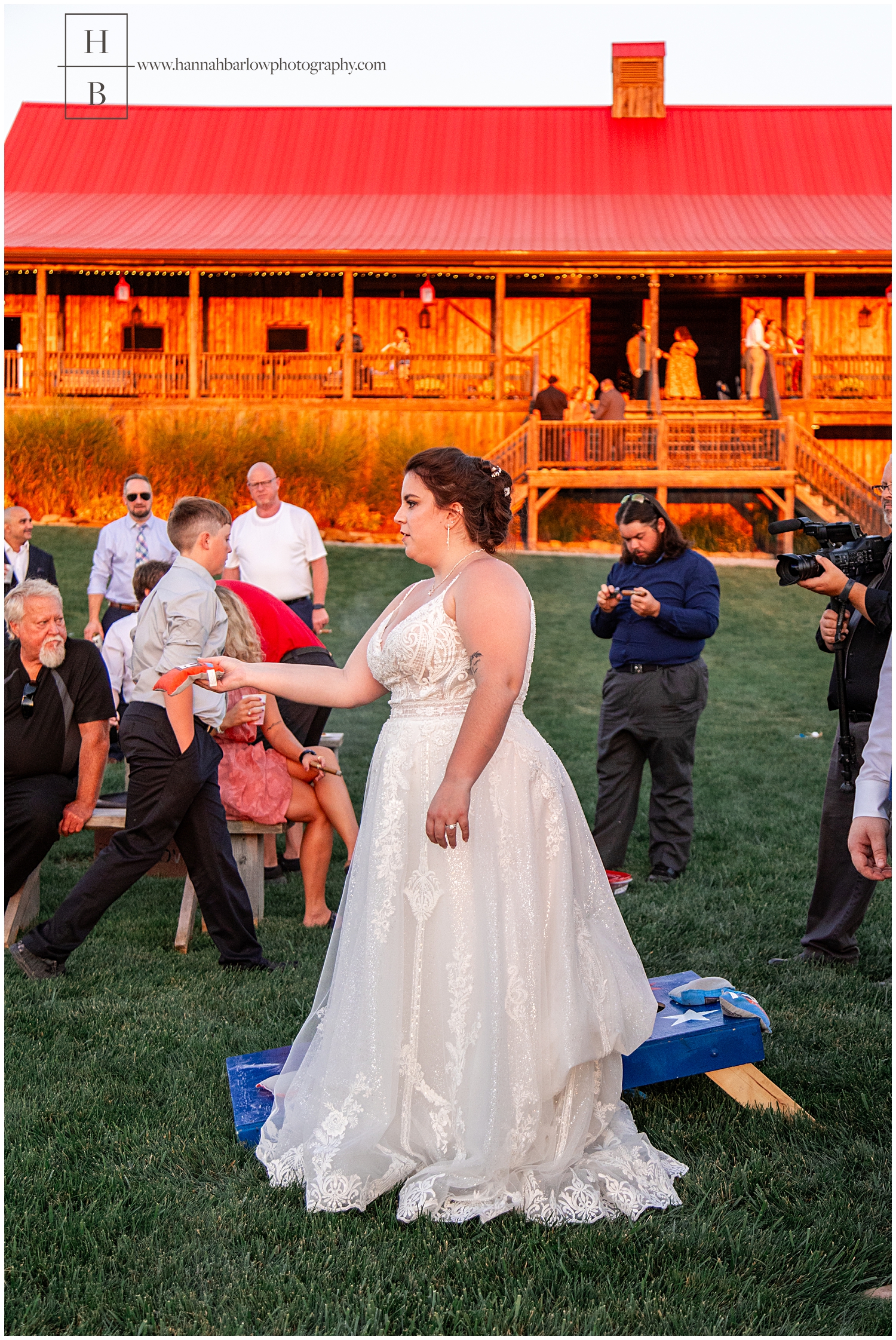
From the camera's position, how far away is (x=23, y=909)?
19.0 ft

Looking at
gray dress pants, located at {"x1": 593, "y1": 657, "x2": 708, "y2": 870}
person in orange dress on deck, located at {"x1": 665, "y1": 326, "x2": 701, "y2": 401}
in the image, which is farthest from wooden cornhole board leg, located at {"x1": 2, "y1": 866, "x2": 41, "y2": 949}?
person in orange dress on deck, located at {"x1": 665, "y1": 326, "x2": 701, "y2": 401}

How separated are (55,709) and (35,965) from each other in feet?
3.79

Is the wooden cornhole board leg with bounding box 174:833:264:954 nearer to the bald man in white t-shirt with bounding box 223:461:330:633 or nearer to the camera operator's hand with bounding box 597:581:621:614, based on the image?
the camera operator's hand with bounding box 597:581:621:614

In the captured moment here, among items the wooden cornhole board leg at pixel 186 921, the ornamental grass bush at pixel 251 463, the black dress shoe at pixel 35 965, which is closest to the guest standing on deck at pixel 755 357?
the ornamental grass bush at pixel 251 463

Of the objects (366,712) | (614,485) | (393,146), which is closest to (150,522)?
(366,712)

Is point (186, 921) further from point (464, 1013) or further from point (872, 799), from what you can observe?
point (872, 799)

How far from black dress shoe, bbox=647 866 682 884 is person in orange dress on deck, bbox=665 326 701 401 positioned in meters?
16.9

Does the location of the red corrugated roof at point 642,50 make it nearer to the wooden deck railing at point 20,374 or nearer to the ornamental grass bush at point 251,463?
the ornamental grass bush at point 251,463

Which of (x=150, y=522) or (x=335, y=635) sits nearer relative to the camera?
(x=150, y=522)

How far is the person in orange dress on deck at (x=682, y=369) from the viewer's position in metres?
22.2

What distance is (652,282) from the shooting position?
835 inches

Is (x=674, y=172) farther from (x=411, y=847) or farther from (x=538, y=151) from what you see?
(x=411, y=847)

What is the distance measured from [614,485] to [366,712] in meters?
8.40

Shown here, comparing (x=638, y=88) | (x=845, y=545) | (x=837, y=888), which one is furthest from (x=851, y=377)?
(x=845, y=545)
